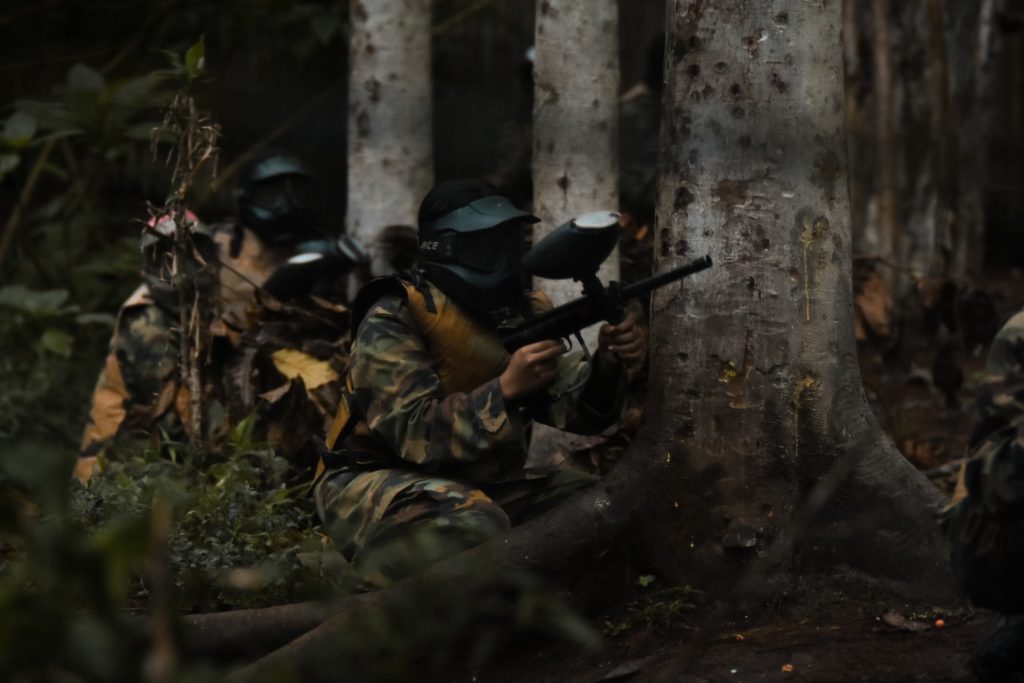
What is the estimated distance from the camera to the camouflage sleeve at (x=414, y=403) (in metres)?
3.95

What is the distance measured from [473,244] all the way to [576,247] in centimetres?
62

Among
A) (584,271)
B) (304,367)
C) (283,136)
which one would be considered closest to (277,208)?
(304,367)

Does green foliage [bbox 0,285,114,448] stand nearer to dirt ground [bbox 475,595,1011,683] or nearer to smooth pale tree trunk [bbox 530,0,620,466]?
smooth pale tree trunk [bbox 530,0,620,466]

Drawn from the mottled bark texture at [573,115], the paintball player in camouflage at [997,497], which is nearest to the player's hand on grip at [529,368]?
the mottled bark texture at [573,115]

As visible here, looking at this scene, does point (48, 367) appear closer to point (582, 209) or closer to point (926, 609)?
point (582, 209)

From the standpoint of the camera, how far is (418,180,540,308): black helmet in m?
4.14

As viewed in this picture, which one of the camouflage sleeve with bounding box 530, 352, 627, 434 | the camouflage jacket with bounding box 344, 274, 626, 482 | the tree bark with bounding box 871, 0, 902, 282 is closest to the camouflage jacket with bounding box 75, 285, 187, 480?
the camouflage jacket with bounding box 344, 274, 626, 482

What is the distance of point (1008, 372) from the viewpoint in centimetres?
293

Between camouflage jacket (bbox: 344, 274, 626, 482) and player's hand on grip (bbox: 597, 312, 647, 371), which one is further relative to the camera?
player's hand on grip (bbox: 597, 312, 647, 371)

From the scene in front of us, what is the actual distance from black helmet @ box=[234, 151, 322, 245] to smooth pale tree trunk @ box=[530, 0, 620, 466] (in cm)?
178

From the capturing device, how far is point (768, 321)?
3.84 metres

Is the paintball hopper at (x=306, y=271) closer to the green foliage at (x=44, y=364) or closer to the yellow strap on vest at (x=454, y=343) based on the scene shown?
the green foliage at (x=44, y=364)

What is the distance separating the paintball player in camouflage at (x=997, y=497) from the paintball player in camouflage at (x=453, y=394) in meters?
1.37

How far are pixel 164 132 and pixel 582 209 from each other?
1.59 metres
